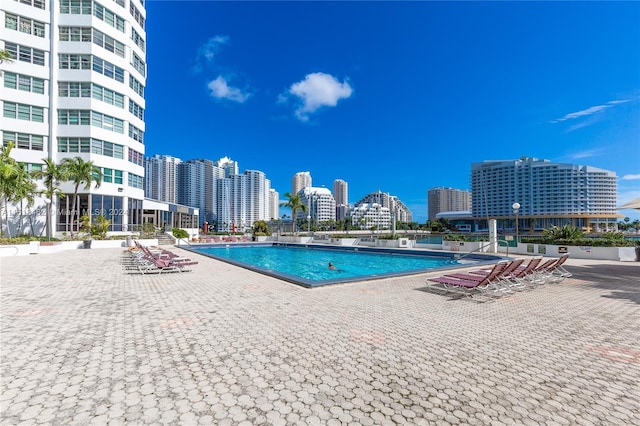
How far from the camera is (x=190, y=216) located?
51.4 metres

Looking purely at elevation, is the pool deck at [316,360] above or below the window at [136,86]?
below

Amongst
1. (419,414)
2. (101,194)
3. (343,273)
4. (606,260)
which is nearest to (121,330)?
(419,414)

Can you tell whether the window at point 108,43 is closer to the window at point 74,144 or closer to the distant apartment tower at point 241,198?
the window at point 74,144

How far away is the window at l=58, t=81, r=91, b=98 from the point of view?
28.2 metres

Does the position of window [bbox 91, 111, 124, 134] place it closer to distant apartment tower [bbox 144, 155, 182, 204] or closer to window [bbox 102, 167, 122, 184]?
window [bbox 102, 167, 122, 184]

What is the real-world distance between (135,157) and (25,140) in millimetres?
8894

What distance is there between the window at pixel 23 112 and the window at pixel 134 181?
8.50 metres

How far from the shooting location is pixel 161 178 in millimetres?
109188

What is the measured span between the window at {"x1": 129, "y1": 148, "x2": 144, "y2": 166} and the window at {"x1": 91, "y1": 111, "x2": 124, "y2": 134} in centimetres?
251

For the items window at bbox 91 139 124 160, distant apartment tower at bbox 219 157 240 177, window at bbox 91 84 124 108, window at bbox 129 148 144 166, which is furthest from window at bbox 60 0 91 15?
distant apartment tower at bbox 219 157 240 177

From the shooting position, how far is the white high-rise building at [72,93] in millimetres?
26531

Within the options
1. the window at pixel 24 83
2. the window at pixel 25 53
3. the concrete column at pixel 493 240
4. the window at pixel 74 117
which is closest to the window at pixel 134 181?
the window at pixel 74 117

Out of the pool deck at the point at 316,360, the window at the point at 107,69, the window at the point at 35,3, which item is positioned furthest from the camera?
the window at the point at 107,69

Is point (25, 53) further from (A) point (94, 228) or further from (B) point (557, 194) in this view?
(B) point (557, 194)
